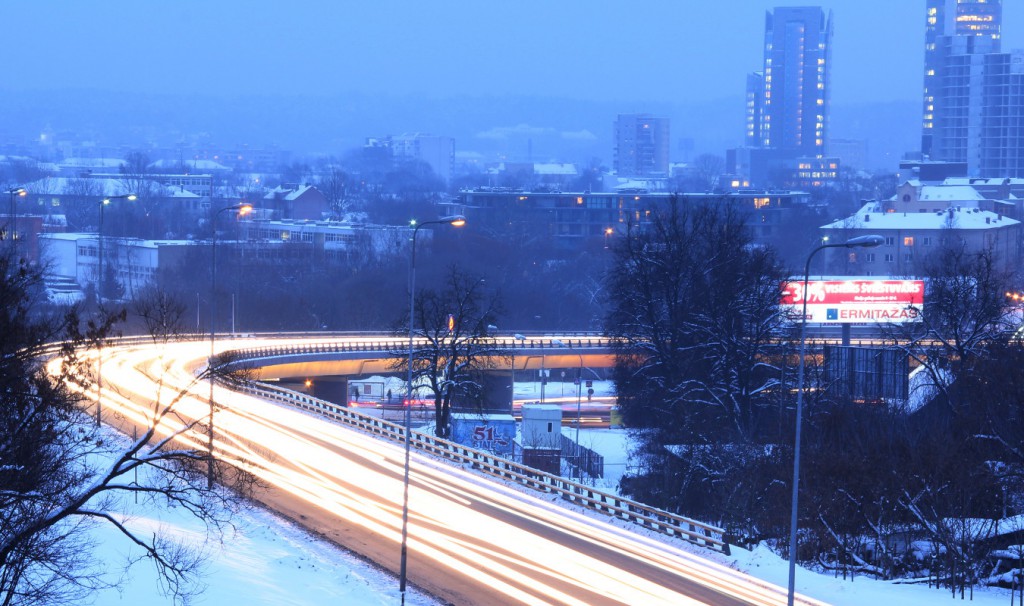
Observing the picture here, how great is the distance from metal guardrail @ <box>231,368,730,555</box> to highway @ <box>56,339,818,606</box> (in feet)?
1.81

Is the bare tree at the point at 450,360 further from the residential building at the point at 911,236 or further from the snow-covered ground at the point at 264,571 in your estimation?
the residential building at the point at 911,236

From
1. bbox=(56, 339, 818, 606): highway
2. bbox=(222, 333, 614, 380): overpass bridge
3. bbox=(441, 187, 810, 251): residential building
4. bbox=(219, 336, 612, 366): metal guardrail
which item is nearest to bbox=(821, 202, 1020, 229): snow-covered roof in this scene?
bbox=(441, 187, 810, 251): residential building

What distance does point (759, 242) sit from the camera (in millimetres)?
124438

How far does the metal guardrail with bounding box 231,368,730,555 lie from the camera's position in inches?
1048

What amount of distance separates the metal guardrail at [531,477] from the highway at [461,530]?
0.55 meters

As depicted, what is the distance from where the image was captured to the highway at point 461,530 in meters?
22.1

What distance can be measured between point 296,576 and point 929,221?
3550 inches

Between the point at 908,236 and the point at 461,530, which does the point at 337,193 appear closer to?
the point at 908,236

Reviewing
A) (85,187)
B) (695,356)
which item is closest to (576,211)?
(85,187)

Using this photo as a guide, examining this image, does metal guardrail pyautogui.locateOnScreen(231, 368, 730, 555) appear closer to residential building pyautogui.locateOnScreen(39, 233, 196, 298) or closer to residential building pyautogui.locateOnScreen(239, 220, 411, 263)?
residential building pyautogui.locateOnScreen(39, 233, 196, 298)

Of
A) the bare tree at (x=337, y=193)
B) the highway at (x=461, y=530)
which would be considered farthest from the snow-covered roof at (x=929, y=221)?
the highway at (x=461, y=530)

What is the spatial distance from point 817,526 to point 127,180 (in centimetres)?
15816

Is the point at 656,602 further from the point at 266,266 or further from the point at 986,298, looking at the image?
the point at 266,266

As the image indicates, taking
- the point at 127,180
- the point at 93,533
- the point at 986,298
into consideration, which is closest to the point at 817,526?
the point at 93,533
